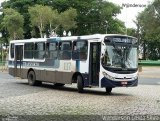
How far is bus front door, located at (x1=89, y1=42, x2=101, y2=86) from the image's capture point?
23.6 m

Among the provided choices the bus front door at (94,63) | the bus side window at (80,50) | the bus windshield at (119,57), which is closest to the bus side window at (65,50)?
the bus side window at (80,50)

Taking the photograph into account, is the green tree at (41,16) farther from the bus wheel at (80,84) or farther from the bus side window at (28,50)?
the bus wheel at (80,84)

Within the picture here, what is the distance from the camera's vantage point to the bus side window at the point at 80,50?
963 inches

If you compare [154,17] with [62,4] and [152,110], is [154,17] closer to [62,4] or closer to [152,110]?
[62,4]

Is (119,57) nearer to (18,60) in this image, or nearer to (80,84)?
(80,84)

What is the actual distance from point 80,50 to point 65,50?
1.63m

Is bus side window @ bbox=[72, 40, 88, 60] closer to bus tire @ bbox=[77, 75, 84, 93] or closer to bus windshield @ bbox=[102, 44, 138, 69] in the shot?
bus tire @ bbox=[77, 75, 84, 93]

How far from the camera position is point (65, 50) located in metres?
26.3

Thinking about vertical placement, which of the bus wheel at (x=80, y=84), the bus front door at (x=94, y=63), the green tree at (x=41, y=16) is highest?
the green tree at (x=41, y=16)

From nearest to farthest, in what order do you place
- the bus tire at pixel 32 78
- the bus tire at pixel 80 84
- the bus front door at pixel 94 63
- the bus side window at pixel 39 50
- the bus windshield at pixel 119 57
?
the bus windshield at pixel 119 57
the bus front door at pixel 94 63
the bus tire at pixel 80 84
the bus side window at pixel 39 50
the bus tire at pixel 32 78

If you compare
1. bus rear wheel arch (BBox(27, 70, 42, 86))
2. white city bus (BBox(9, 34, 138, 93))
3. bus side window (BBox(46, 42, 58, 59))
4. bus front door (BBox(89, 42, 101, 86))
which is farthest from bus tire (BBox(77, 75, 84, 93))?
bus rear wheel arch (BBox(27, 70, 42, 86))

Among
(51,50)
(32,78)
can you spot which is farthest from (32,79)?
→ (51,50)

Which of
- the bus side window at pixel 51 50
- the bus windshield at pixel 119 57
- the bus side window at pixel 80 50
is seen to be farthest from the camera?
the bus side window at pixel 51 50

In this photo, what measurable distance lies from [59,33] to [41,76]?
1749 inches
